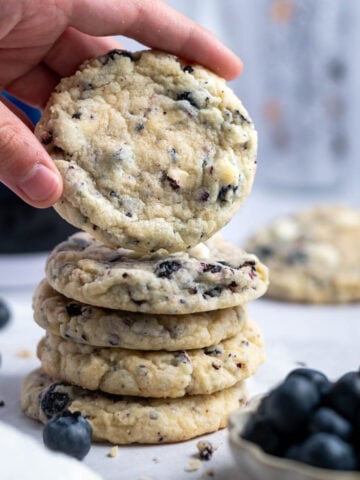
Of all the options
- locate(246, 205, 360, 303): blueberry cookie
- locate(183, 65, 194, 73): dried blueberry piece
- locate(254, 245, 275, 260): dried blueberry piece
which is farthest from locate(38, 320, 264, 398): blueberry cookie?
locate(254, 245, 275, 260): dried blueberry piece

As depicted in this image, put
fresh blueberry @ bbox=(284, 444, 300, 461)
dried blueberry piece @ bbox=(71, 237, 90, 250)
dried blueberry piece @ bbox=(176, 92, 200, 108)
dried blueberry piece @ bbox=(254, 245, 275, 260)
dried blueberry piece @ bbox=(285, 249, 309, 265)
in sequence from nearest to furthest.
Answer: fresh blueberry @ bbox=(284, 444, 300, 461) → dried blueberry piece @ bbox=(176, 92, 200, 108) → dried blueberry piece @ bbox=(71, 237, 90, 250) → dried blueberry piece @ bbox=(285, 249, 309, 265) → dried blueberry piece @ bbox=(254, 245, 275, 260)

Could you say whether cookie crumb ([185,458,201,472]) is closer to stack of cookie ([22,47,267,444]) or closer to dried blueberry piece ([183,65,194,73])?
stack of cookie ([22,47,267,444])

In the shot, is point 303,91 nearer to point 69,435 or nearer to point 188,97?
point 188,97

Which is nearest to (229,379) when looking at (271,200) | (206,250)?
(206,250)

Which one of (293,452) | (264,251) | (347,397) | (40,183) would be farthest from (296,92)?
(293,452)

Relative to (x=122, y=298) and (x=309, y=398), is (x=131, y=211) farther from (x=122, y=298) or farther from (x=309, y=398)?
(x=309, y=398)

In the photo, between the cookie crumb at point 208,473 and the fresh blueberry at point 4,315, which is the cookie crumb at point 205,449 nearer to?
the cookie crumb at point 208,473
